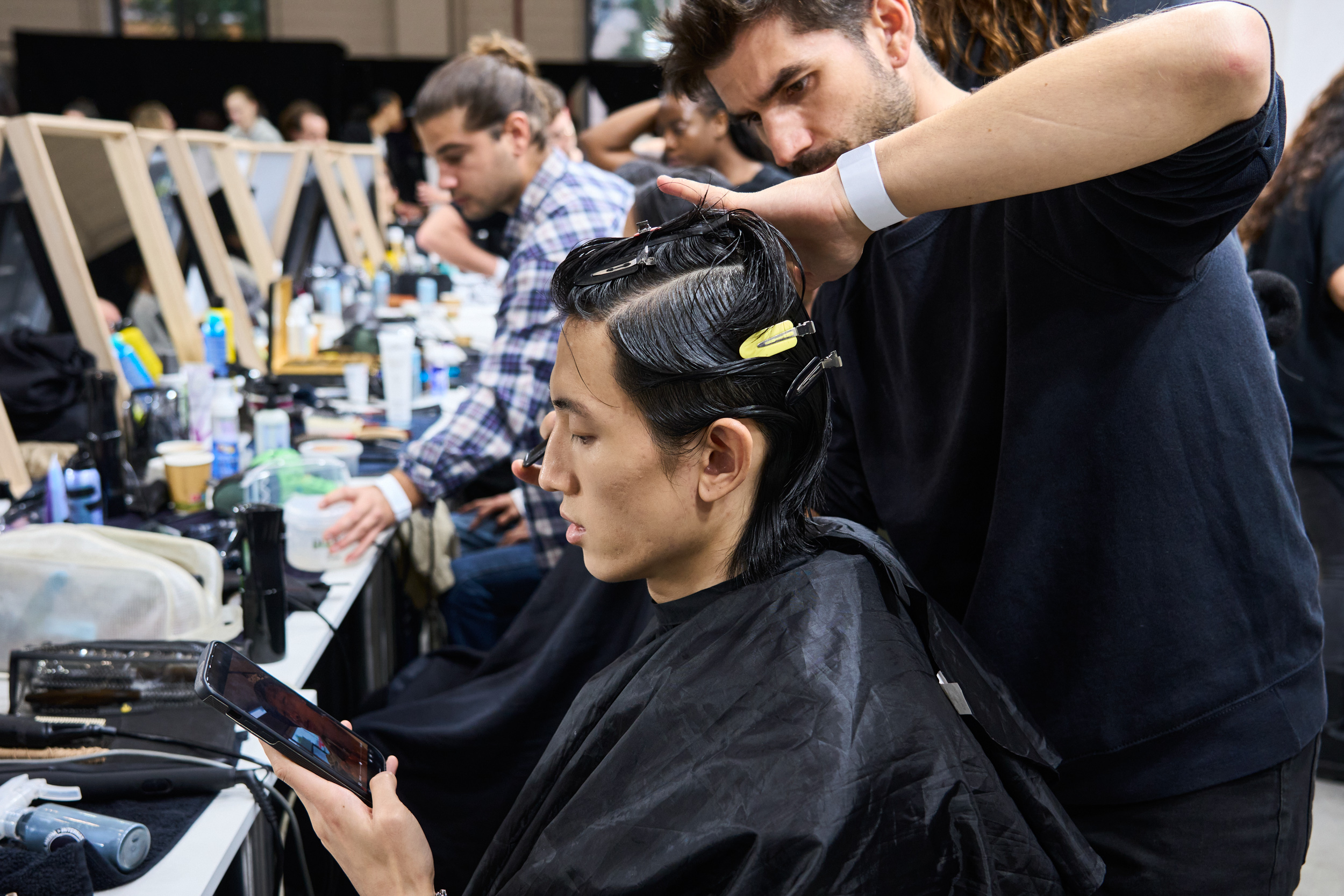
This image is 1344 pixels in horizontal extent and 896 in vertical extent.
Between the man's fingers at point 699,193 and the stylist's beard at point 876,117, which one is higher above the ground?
the stylist's beard at point 876,117

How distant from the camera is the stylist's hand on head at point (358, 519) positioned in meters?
1.90

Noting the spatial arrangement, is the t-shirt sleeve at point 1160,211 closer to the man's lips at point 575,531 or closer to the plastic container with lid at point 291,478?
the man's lips at point 575,531

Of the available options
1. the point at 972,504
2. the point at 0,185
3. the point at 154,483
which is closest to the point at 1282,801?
the point at 972,504

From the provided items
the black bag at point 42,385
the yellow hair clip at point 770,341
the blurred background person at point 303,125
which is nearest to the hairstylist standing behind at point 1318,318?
the yellow hair clip at point 770,341

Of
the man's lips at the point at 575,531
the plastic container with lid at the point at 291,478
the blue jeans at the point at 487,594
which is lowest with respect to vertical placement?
A: the blue jeans at the point at 487,594

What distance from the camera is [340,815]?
3.28 ft

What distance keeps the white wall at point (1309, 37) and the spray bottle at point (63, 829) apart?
4735 mm

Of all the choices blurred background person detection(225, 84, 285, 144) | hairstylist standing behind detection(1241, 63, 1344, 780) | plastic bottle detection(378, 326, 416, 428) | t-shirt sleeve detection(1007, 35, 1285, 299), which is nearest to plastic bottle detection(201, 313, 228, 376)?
plastic bottle detection(378, 326, 416, 428)

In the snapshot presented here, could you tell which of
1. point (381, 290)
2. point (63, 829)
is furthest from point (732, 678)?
point (381, 290)

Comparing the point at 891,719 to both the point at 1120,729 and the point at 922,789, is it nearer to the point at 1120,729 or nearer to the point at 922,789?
the point at 922,789

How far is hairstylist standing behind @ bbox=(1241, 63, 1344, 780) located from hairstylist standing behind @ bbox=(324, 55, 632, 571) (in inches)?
65.2

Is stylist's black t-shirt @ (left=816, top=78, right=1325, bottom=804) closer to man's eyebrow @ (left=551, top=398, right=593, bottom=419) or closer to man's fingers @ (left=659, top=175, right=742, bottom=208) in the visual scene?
man's fingers @ (left=659, top=175, right=742, bottom=208)

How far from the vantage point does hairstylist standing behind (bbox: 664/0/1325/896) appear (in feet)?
2.92

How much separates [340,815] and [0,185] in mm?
1966
